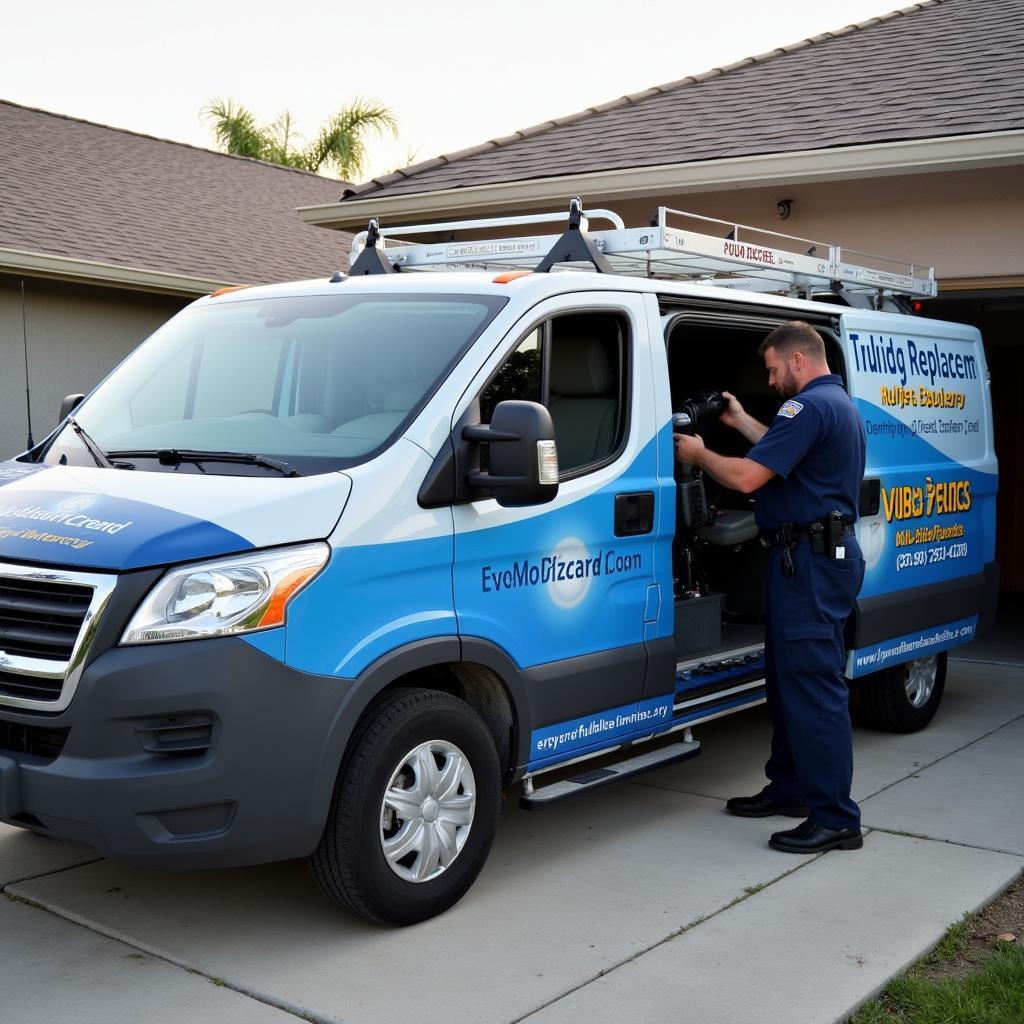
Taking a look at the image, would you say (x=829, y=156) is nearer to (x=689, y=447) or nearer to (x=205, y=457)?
(x=689, y=447)

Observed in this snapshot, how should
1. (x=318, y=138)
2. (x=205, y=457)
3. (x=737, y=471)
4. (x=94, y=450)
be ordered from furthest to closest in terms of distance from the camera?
(x=318, y=138), (x=737, y=471), (x=94, y=450), (x=205, y=457)

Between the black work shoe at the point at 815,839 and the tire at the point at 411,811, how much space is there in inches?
54.3

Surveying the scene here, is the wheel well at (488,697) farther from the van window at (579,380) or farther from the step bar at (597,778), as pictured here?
the van window at (579,380)

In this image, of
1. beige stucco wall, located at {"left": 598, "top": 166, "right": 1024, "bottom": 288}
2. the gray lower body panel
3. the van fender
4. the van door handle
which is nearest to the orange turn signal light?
the gray lower body panel

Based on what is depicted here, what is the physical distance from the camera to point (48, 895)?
481 cm

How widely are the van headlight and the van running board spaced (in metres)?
1.38

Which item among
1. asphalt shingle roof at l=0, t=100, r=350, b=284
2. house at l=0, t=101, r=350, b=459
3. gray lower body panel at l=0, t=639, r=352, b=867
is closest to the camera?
gray lower body panel at l=0, t=639, r=352, b=867

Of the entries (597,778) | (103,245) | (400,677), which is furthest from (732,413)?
(103,245)

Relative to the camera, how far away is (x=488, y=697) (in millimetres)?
4816

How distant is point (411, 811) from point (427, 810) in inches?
2.5

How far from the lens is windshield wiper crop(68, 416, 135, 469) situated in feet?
15.1

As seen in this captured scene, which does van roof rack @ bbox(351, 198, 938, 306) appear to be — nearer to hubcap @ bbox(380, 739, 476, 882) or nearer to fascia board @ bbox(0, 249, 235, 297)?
hubcap @ bbox(380, 739, 476, 882)

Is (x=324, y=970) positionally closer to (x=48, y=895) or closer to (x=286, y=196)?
(x=48, y=895)

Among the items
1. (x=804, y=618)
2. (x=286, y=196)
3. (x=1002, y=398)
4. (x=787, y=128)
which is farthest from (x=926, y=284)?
(x=286, y=196)
